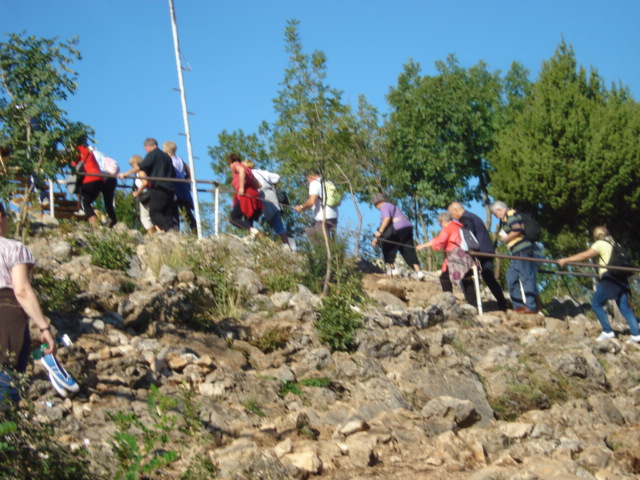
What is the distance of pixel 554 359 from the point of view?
11.6 m

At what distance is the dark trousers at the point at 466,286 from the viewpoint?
13633 millimetres

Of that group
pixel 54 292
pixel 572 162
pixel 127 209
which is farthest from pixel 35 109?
pixel 572 162

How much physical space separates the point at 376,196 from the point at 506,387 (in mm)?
5103

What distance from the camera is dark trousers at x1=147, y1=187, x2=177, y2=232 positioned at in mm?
13742

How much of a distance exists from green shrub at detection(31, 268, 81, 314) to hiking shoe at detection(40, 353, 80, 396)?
2.26m

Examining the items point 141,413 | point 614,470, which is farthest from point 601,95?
point 141,413

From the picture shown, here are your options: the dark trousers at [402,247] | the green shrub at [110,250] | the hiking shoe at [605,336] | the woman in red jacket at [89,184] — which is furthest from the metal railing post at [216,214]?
the hiking shoe at [605,336]

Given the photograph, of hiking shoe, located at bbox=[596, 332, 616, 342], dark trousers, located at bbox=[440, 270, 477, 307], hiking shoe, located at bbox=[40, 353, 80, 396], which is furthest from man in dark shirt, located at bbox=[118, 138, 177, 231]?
hiking shoe, located at bbox=[40, 353, 80, 396]

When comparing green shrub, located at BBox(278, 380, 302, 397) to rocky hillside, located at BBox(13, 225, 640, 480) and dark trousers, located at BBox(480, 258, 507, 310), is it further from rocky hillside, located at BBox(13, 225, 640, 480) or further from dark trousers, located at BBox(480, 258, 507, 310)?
dark trousers, located at BBox(480, 258, 507, 310)

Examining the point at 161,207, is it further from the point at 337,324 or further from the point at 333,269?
the point at 337,324

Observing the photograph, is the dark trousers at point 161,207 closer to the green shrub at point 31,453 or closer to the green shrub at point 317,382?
the green shrub at point 317,382

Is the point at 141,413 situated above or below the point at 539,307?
below

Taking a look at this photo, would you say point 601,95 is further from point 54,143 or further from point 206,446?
point 206,446

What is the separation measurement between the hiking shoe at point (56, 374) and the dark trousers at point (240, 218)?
24.2 feet
